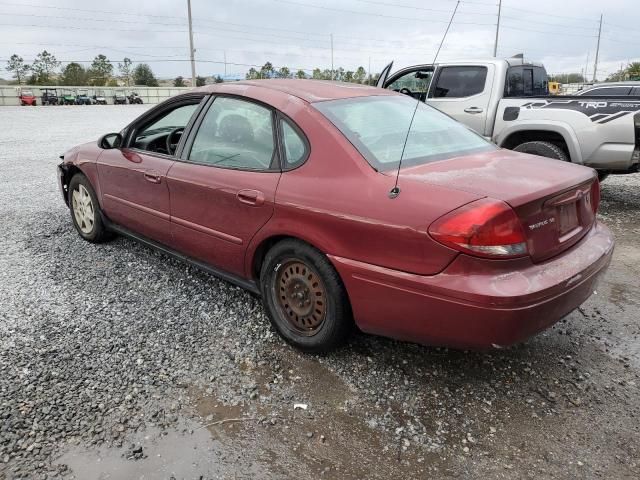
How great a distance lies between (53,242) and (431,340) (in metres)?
4.12

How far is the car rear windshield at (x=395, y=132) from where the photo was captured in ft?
9.49

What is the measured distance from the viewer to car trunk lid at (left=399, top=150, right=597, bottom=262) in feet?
7.94

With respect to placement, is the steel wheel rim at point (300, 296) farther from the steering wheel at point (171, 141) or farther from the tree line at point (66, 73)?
the tree line at point (66, 73)

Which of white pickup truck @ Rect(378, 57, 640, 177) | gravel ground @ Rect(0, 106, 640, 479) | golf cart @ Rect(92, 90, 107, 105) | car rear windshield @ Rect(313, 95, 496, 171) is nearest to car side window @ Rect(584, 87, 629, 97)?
white pickup truck @ Rect(378, 57, 640, 177)

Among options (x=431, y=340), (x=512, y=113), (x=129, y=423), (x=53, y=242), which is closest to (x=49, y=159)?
(x=53, y=242)

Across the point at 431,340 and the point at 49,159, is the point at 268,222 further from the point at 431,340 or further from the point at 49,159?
the point at 49,159

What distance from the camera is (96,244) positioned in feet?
16.5

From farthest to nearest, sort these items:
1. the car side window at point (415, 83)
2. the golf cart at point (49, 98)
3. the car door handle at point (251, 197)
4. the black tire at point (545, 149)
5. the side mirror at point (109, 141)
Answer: the golf cart at point (49, 98) < the car side window at point (415, 83) < the black tire at point (545, 149) < the side mirror at point (109, 141) < the car door handle at point (251, 197)

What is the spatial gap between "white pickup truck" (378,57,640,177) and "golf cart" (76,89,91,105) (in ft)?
161

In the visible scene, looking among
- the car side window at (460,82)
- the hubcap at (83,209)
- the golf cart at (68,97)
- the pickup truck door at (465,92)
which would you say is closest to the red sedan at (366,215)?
the hubcap at (83,209)

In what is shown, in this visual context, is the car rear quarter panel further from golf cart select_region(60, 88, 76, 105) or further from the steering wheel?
golf cart select_region(60, 88, 76, 105)

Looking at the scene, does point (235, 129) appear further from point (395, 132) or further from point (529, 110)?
point (529, 110)

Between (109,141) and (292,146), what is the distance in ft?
7.51

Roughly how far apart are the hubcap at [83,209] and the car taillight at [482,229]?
373cm
